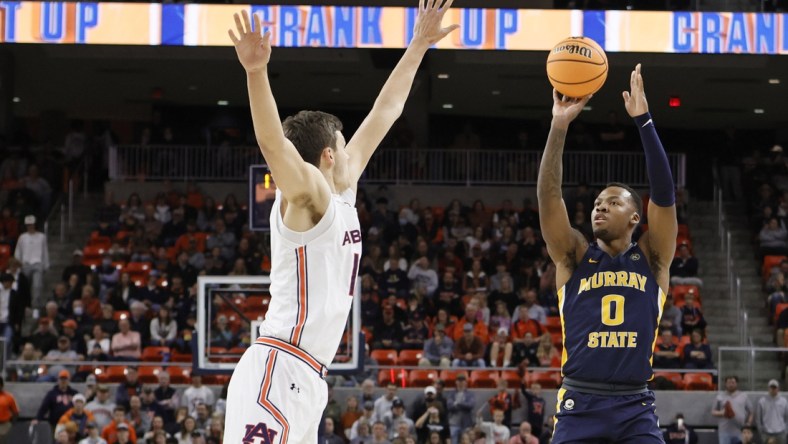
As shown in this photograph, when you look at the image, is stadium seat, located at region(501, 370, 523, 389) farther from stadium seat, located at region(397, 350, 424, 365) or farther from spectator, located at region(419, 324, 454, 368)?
stadium seat, located at region(397, 350, 424, 365)

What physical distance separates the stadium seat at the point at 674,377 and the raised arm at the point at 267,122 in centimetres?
1445

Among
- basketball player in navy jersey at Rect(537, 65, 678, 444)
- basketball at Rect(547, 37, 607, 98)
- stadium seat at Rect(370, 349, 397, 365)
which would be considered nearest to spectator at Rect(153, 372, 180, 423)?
stadium seat at Rect(370, 349, 397, 365)

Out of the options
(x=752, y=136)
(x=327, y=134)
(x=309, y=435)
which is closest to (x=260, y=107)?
(x=327, y=134)

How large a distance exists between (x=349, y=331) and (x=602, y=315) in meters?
10.2

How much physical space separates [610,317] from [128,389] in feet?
42.5

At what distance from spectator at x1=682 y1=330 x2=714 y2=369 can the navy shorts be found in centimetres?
1332

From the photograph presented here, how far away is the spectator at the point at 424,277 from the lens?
69.9 feet

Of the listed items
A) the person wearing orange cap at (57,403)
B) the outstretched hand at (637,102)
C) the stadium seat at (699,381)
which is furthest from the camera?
the stadium seat at (699,381)

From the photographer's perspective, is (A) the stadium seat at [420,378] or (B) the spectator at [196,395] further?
(A) the stadium seat at [420,378]

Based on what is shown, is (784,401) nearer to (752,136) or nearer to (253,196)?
(253,196)

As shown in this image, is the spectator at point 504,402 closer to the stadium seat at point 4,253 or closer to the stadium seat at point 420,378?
the stadium seat at point 420,378

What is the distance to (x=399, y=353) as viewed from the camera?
1989cm

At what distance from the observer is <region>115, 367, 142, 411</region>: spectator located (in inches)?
718

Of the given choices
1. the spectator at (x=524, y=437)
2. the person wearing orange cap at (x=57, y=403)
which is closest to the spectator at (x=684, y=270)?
the spectator at (x=524, y=437)
